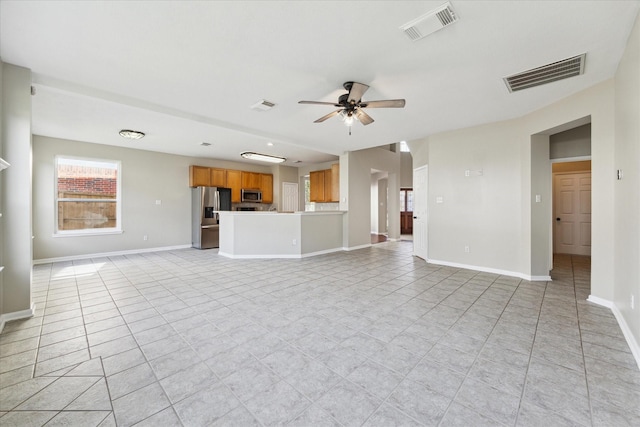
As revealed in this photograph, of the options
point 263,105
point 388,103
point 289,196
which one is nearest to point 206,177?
point 289,196

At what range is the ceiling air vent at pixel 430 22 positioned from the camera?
6.23 ft

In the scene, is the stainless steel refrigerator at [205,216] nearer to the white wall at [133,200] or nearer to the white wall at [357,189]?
the white wall at [133,200]

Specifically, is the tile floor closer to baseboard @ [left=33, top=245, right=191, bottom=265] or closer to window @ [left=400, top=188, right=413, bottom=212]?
baseboard @ [left=33, top=245, right=191, bottom=265]

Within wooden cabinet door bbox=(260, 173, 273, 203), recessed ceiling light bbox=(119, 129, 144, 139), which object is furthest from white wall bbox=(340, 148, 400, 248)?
recessed ceiling light bbox=(119, 129, 144, 139)

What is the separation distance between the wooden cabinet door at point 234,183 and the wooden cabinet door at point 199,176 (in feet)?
2.04

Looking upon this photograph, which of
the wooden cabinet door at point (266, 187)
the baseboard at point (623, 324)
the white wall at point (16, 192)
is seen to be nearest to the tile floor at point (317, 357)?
the baseboard at point (623, 324)

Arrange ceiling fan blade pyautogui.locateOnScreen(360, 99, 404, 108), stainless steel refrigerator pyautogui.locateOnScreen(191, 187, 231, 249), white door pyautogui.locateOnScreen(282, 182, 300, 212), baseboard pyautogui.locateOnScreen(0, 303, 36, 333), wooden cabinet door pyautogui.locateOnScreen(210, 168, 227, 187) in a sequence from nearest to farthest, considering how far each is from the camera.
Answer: baseboard pyautogui.locateOnScreen(0, 303, 36, 333), ceiling fan blade pyautogui.locateOnScreen(360, 99, 404, 108), stainless steel refrigerator pyautogui.locateOnScreen(191, 187, 231, 249), wooden cabinet door pyautogui.locateOnScreen(210, 168, 227, 187), white door pyautogui.locateOnScreen(282, 182, 300, 212)

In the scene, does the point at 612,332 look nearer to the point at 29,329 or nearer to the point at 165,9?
the point at 165,9

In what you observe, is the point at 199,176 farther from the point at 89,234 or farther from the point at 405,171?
the point at 405,171

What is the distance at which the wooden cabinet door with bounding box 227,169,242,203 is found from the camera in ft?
25.5

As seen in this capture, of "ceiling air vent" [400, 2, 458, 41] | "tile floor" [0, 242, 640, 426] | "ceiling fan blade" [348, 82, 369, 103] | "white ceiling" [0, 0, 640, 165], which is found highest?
"white ceiling" [0, 0, 640, 165]

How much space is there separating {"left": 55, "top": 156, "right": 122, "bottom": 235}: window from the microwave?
3.07 metres

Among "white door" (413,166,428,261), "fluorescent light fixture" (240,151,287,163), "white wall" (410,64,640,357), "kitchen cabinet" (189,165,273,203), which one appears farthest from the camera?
"kitchen cabinet" (189,165,273,203)

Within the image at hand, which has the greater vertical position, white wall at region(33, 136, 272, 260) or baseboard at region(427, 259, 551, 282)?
white wall at region(33, 136, 272, 260)
